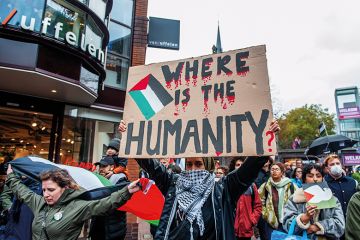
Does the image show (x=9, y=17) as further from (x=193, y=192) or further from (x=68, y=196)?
(x=193, y=192)

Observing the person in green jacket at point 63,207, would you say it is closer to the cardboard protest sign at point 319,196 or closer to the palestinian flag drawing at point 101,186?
the palestinian flag drawing at point 101,186

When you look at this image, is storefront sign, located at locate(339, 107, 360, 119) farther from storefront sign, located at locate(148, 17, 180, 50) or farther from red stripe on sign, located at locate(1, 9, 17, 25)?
red stripe on sign, located at locate(1, 9, 17, 25)

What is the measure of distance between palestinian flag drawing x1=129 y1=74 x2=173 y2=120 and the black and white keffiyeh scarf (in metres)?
0.70

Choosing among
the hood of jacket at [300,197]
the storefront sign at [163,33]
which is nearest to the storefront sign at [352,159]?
the storefront sign at [163,33]

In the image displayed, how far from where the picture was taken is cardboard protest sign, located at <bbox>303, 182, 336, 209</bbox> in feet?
9.91

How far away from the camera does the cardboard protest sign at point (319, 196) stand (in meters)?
3.02

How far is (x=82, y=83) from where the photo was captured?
771 centimetres

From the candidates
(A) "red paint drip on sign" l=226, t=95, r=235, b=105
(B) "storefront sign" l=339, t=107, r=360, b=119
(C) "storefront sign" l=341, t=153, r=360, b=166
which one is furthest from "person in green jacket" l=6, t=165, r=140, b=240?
(B) "storefront sign" l=339, t=107, r=360, b=119

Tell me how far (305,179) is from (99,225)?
2.72 metres

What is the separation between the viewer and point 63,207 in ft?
9.05

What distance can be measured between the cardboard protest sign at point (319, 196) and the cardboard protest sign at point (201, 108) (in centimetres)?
114

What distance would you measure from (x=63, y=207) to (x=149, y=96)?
1.31 meters

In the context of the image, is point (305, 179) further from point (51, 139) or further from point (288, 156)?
point (288, 156)

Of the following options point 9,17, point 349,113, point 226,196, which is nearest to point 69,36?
point 9,17
